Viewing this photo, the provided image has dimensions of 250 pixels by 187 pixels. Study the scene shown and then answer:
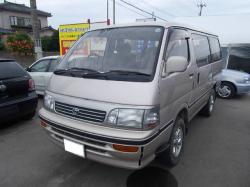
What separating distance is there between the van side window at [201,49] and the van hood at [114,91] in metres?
1.78

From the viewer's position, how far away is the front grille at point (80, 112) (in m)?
2.33

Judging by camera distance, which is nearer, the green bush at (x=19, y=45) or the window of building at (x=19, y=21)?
the green bush at (x=19, y=45)

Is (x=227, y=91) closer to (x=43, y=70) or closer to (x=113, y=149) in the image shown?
(x=43, y=70)

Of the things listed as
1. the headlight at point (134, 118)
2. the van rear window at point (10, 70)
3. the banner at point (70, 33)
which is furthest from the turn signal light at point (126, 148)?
the banner at point (70, 33)

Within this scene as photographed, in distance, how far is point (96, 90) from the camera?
2.45 meters

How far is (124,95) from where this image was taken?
90.0 inches

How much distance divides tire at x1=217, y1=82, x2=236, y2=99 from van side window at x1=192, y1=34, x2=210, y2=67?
3510mm

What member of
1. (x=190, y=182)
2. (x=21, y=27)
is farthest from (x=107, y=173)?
(x=21, y=27)

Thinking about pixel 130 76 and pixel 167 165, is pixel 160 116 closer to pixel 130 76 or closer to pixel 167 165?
pixel 130 76

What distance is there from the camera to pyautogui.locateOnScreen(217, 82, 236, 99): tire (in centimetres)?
754

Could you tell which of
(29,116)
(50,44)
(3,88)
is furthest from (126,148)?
(50,44)

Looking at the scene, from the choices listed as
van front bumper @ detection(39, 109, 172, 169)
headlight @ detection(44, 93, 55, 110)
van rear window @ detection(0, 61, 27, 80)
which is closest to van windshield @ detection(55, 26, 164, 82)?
headlight @ detection(44, 93, 55, 110)

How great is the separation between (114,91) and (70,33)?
8579mm

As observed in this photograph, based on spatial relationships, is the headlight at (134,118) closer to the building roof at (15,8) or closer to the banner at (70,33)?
the banner at (70,33)
